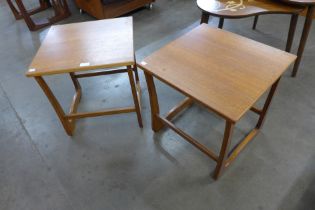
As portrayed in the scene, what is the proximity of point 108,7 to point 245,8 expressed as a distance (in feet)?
6.13

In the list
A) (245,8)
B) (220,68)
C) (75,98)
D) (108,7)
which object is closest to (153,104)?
(220,68)

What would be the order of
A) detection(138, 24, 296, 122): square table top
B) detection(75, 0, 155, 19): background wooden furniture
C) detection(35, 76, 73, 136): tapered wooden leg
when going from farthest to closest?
detection(75, 0, 155, 19): background wooden furniture → detection(35, 76, 73, 136): tapered wooden leg → detection(138, 24, 296, 122): square table top

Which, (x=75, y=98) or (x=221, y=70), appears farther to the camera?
(x=75, y=98)

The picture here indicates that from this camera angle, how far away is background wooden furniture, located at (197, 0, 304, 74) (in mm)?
1662

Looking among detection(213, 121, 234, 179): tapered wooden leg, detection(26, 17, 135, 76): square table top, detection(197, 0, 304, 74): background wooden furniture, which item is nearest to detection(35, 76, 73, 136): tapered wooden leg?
detection(26, 17, 135, 76): square table top

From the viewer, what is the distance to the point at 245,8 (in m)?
1.74

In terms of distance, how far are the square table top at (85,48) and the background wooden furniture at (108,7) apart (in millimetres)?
1386

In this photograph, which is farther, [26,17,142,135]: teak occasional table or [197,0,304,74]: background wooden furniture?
[197,0,304,74]: background wooden furniture

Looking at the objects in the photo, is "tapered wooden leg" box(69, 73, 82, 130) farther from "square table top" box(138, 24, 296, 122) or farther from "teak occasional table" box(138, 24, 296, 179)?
"square table top" box(138, 24, 296, 122)

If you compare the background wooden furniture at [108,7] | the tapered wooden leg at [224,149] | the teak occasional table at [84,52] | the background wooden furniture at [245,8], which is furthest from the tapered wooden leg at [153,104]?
the background wooden furniture at [108,7]

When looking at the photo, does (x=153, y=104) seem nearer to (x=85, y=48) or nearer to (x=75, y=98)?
(x=85, y=48)

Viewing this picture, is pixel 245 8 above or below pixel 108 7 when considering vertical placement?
above

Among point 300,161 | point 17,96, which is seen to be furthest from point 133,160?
point 17,96

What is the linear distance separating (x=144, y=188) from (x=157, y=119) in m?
0.48
